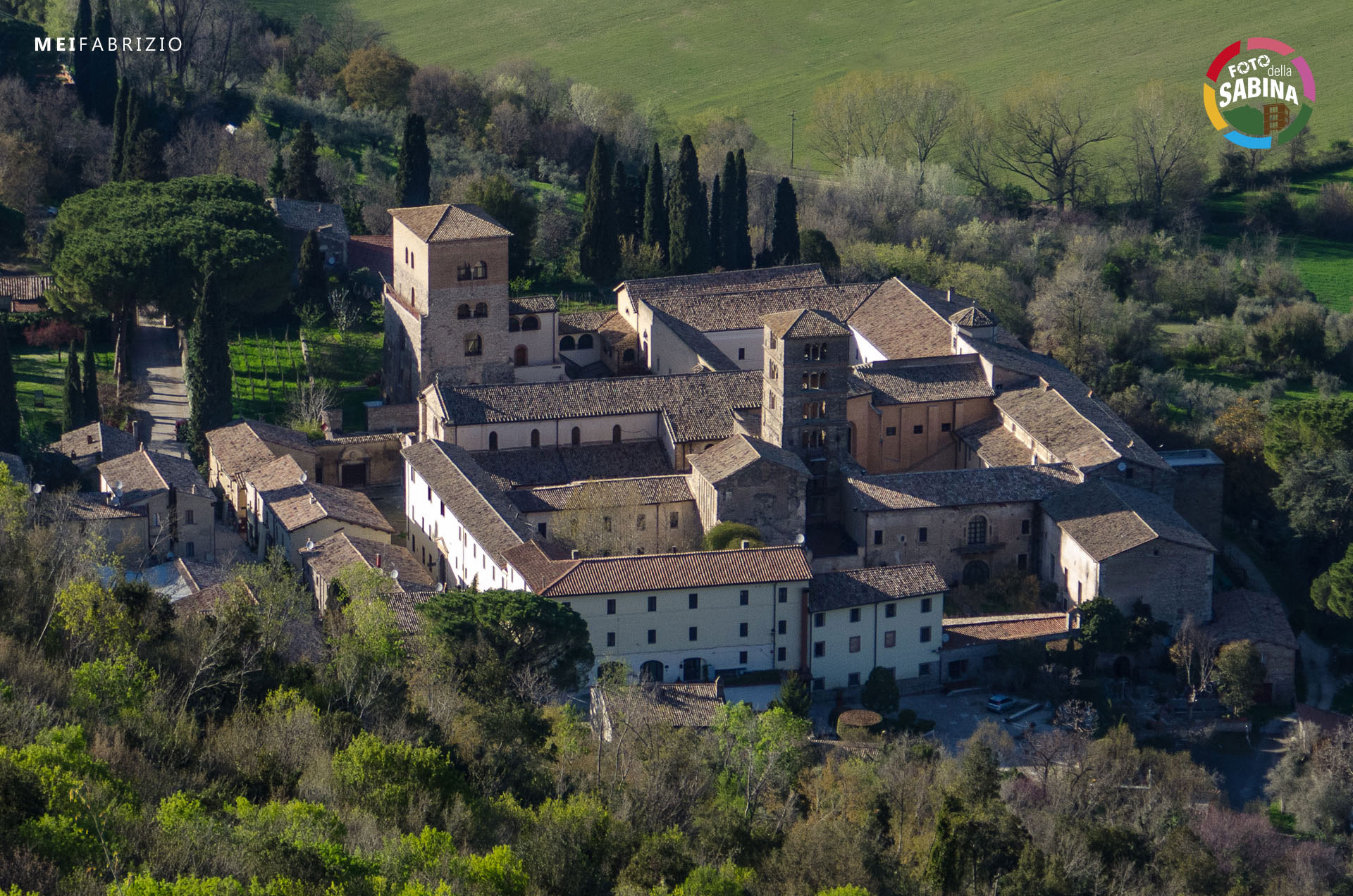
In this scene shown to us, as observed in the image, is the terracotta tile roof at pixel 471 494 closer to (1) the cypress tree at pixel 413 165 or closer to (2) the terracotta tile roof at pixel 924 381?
(2) the terracotta tile roof at pixel 924 381

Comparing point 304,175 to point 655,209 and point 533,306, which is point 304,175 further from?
point 533,306

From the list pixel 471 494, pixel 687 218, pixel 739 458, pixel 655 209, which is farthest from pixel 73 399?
pixel 687 218

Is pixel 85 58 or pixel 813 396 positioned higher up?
pixel 85 58

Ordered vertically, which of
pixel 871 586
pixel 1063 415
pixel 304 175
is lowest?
pixel 871 586

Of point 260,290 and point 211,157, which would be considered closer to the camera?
point 260,290

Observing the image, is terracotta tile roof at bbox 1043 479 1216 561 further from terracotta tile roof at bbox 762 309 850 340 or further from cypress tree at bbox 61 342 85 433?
cypress tree at bbox 61 342 85 433

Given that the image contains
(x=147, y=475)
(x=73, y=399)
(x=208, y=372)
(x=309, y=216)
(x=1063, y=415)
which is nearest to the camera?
(x=147, y=475)

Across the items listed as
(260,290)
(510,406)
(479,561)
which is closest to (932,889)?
(479,561)

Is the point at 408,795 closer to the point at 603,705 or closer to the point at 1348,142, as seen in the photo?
the point at 603,705
